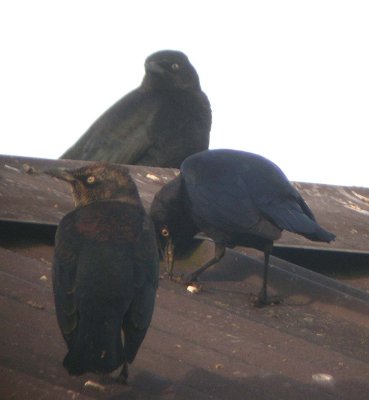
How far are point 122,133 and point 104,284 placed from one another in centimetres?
687

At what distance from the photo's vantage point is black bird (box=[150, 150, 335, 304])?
242 inches

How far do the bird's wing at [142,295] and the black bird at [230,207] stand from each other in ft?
5.43

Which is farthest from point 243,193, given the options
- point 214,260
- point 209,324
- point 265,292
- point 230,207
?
point 209,324

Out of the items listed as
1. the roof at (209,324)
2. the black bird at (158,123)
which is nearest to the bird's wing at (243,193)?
the roof at (209,324)

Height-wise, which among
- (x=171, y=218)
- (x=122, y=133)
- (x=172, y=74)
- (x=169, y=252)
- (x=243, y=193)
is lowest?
(x=122, y=133)

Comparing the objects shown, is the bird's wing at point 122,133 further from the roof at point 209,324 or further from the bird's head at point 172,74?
the roof at point 209,324

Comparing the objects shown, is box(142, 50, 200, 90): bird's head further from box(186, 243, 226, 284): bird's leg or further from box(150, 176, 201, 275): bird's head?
box(186, 243, 226, 284): bird's leg

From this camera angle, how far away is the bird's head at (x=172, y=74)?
11.0m

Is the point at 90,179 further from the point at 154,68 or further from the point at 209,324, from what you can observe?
the point at 154,68

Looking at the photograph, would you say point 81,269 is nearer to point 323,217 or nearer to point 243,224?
point 243,224

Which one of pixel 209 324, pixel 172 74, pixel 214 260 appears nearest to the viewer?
pixel 209 324

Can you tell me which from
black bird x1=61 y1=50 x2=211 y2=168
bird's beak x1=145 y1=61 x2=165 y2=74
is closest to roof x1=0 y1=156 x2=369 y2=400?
black bird x1=61 y1=50 x2=211 y2=168

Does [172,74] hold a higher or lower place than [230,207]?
lower

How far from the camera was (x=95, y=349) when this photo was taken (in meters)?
3.96
